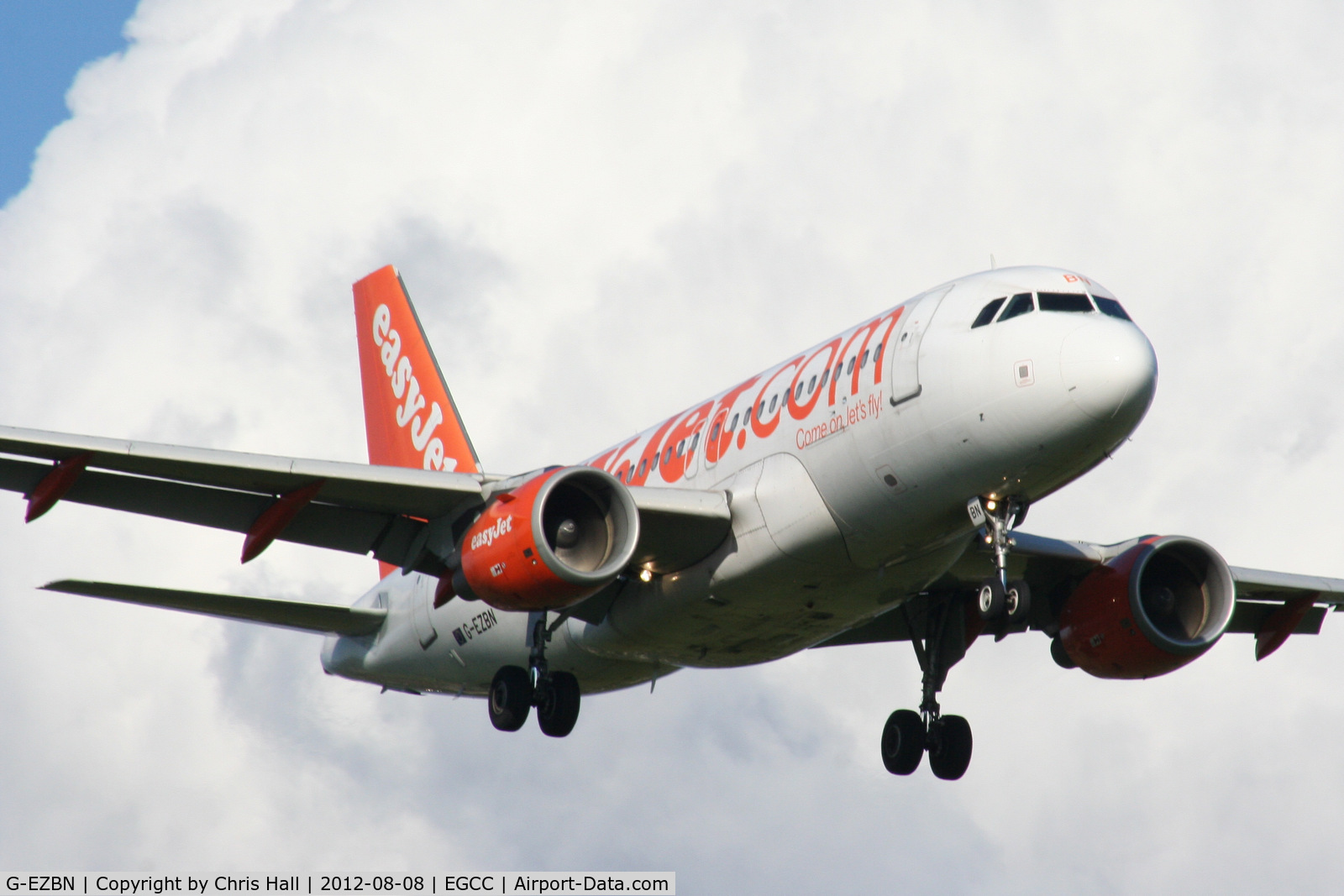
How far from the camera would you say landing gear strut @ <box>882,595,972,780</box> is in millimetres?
27547

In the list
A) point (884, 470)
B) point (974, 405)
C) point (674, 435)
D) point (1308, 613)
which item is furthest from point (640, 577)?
point (1308, 613)

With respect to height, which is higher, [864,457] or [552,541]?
[864,457]

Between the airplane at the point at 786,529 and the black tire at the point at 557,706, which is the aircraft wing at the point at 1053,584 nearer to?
the airplane at the point at 786,529

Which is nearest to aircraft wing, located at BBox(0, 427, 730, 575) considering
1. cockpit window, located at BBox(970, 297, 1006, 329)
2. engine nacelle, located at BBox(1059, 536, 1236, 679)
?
cockpit window, located at BBox(970, 297, 1006, 329)

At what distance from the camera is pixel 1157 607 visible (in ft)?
90.5

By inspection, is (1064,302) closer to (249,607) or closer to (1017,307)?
(1017,307)

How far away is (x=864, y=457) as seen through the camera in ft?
70.7

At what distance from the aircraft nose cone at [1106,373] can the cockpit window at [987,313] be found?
113 cm

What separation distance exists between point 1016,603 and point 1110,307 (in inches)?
153

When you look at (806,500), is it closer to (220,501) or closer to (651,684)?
(651,684)

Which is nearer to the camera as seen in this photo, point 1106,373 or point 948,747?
point 1106,373

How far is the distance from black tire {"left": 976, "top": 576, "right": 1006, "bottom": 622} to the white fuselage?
1.03m

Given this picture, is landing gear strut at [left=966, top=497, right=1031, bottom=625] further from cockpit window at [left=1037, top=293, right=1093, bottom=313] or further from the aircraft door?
cockpit window at [left=1037, top=293, right=1093, bottom=313]

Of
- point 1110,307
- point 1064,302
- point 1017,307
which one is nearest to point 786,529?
point 1017,307
